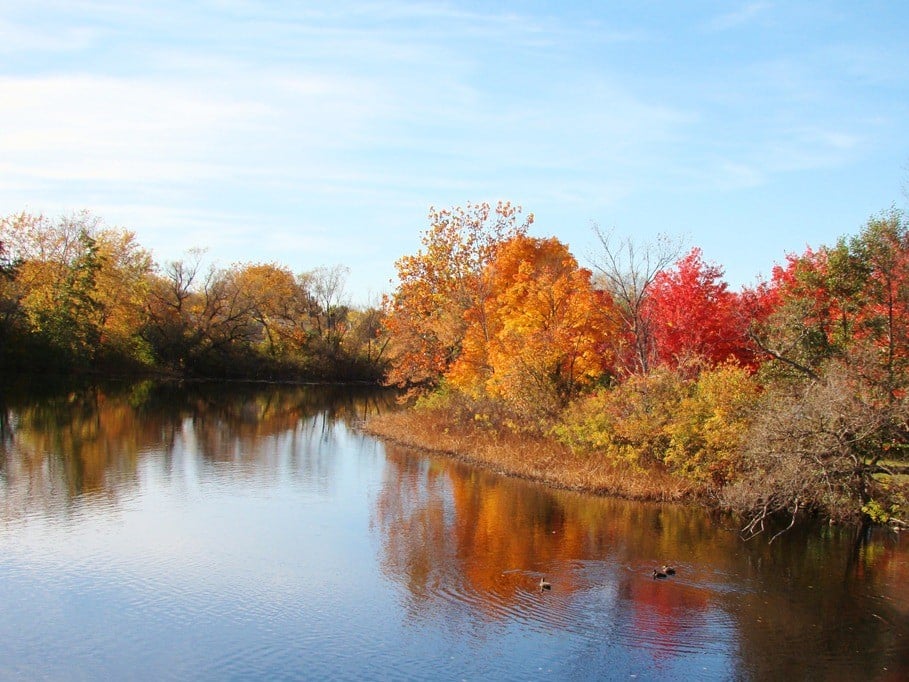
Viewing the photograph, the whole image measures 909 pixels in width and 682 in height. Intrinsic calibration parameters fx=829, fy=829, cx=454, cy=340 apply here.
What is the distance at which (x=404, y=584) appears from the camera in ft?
53.9

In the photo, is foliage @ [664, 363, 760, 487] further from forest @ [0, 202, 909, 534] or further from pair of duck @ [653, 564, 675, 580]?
pair of duck @ [653, 564, 675, 580]

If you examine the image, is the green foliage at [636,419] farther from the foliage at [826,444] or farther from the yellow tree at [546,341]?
the foliage at [826,444]

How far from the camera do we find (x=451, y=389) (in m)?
38.9

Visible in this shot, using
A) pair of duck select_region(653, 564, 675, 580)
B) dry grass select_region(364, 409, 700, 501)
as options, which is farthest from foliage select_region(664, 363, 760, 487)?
pair of duck select_region(653, 564, 675, 580)

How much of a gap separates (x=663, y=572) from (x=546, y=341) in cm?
1442

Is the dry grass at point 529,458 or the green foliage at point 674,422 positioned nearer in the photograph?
the green foliage at point 674,422

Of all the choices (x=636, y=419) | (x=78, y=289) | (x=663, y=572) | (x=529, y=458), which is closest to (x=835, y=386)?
(x=663, y=572)

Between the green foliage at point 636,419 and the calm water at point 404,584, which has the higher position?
the green foliage at point 636,419

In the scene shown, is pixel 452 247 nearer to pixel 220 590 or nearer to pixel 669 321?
pixel 669 321

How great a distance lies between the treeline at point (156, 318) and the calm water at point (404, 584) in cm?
3992

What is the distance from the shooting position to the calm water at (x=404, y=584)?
12.9 m

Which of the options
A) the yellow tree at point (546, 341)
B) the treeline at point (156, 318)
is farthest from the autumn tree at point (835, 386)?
the treeline at point (156, 318)

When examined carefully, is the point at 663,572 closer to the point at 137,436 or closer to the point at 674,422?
the point at 674,422

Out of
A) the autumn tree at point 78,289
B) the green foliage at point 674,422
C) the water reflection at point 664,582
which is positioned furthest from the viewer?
the autumn tree at point 78,289
